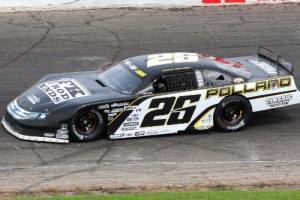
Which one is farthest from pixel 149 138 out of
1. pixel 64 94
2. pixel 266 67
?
pixel 266 67

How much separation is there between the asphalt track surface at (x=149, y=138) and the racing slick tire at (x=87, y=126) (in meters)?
0.17

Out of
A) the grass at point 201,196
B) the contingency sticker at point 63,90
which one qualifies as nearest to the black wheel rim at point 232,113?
the contingency sticker at point 63,90

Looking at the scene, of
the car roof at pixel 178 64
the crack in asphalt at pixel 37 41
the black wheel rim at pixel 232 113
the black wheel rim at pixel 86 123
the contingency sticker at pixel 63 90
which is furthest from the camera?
the crack in asphalt at pixel 37 41

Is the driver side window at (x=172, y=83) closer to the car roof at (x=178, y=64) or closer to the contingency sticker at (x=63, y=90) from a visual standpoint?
the car roof at (x=178, y=64)

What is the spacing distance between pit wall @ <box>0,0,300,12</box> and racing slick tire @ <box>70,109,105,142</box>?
30.5 ft

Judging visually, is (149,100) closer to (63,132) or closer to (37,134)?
(63,132)

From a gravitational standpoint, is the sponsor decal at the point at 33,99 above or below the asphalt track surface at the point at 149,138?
above

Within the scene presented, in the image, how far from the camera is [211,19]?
21219 mm

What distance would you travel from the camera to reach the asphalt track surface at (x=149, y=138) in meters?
11.6

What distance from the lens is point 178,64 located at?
44.9ft

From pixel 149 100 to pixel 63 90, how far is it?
4.91 ft

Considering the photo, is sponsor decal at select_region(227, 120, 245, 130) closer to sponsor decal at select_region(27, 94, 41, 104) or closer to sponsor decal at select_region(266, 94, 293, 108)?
sponsor decal at select_region(266, 94, 293, 108)

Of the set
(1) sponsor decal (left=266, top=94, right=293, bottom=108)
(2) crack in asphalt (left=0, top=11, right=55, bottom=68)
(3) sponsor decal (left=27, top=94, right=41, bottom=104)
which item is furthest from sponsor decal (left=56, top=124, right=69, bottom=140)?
(2) crack in asphalt (left=0, top=11, right=55, bottom=68)

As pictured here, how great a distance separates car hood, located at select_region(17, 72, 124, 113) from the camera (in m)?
13.1
